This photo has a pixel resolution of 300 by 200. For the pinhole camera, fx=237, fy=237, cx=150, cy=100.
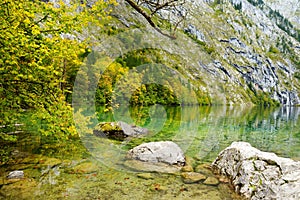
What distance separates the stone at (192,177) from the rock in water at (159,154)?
1.48 m

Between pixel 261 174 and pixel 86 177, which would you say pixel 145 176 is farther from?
pixel 261 174

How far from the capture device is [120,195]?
8.30 meters

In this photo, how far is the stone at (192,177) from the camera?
9.96m

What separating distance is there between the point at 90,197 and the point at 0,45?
5.39 m

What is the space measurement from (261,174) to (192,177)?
2.84 m

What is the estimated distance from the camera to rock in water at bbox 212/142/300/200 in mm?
7465

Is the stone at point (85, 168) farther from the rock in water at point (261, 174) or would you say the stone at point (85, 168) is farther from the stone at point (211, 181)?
the rock in water at point (261, 174)

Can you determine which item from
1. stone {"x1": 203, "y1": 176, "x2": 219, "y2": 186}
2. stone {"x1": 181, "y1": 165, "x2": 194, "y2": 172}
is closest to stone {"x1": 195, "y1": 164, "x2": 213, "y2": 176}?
stone {"x1": 181, "y1": 165, "x2": 194, "y2": 172}

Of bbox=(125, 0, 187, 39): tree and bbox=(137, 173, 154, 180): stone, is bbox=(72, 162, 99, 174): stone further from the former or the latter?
bbox=(125, 0, 187, 39): tree

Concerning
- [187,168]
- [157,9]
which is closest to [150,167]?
[187,168]

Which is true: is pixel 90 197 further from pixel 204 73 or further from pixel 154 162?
pixel 204 73

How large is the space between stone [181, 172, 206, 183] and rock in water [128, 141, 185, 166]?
Result: 1485mm

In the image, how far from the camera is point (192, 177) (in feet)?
33.8

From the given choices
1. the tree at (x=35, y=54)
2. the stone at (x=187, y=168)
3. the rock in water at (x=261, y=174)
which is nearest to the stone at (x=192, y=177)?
the stone at (x=187, y=168)
